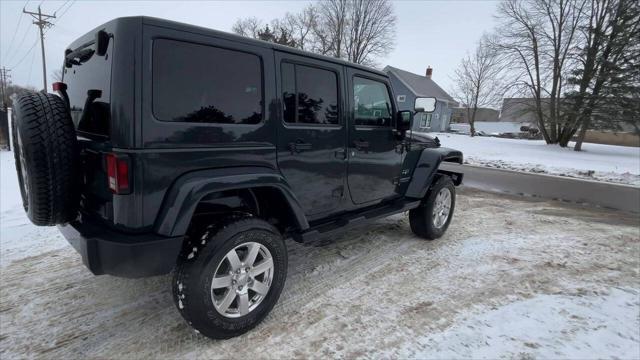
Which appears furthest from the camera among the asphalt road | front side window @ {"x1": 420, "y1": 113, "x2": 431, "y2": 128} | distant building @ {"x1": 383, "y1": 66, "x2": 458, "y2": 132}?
front side window @ {"x1": 420, "y1": 113, "x2": 431, "y2": 128}

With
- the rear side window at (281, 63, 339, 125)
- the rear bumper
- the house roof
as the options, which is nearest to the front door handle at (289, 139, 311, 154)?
the rear side window at (281, 63, 339, 125)

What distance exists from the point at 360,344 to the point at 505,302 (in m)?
1.50

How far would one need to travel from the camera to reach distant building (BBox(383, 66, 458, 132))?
3597 centimetres

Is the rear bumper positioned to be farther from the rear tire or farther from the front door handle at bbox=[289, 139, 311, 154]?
the rear tire

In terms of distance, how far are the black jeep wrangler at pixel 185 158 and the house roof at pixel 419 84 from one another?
34322 mm

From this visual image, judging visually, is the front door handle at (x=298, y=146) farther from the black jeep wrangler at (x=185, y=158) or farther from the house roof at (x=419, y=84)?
the house roof at (x=419, y=84)

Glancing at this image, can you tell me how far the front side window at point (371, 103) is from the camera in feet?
11.2

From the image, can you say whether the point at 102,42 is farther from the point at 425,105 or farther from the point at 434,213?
the point at 434,213

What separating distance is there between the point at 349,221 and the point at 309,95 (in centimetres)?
129

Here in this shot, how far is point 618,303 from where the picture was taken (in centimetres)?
302

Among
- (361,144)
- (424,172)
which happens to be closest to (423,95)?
(424,172)

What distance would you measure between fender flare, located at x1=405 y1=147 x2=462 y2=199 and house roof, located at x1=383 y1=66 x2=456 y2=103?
32.5m

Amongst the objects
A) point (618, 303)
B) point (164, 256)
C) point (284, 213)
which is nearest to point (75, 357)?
point (164, 256)

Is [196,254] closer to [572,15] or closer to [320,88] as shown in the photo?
[320,88]
